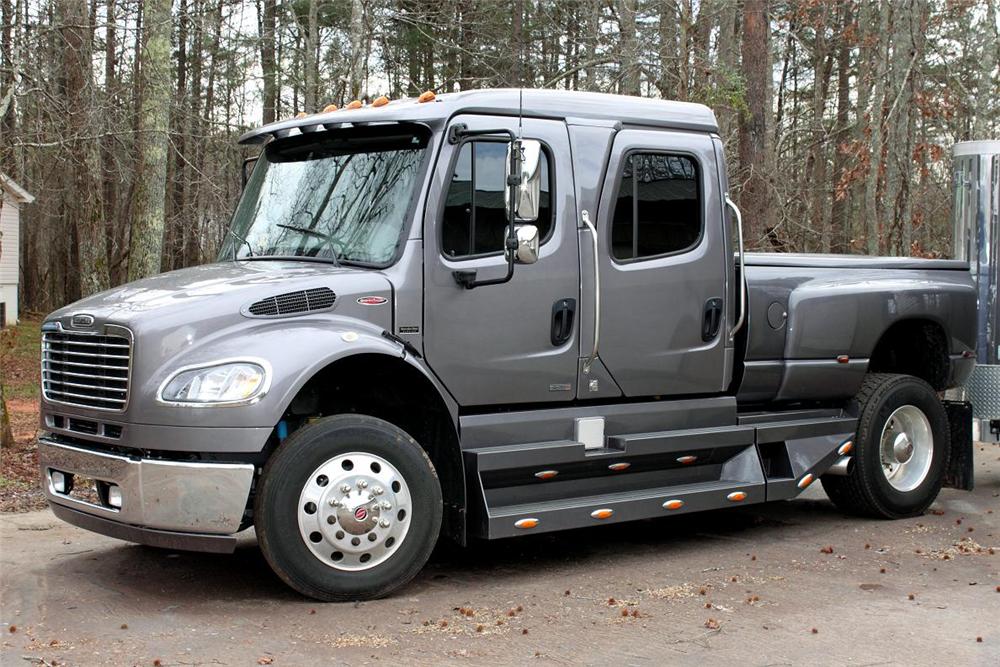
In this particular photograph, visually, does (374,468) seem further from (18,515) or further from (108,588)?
(18,515)

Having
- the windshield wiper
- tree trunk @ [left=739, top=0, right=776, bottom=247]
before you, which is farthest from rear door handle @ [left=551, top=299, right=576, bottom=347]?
tree trunk @ [left=739, top=0, right=776, bottom=247]

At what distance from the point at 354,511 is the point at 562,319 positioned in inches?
69.8

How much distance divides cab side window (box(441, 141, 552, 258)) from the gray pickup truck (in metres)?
0.01

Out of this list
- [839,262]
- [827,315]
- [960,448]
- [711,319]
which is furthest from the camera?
[960,448]

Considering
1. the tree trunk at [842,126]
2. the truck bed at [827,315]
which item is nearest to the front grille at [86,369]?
the truck bed at [827,315]

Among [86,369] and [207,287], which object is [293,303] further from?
[86,369]

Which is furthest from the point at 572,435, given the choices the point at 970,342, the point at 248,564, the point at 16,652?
the point at 970,342

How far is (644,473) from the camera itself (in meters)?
7.50

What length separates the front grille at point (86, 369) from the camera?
6022 millimetres

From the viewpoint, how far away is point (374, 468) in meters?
6.25

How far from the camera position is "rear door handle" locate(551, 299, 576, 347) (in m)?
7.06

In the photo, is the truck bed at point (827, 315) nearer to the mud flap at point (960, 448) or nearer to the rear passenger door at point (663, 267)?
the rear passenger door at point (663, 267)

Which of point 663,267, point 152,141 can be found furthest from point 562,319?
point 152,141

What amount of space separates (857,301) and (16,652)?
593 centimetres
